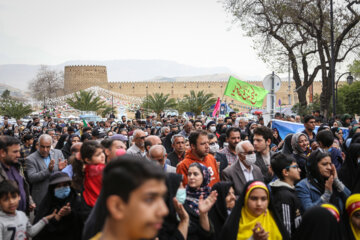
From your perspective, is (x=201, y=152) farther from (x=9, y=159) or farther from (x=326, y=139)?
(x=9, y=159)

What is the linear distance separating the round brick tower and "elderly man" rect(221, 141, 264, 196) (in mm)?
78841

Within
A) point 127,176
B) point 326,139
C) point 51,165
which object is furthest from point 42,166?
point 127,176

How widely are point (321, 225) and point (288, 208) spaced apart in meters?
0.89

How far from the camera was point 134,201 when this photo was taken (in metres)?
1.59

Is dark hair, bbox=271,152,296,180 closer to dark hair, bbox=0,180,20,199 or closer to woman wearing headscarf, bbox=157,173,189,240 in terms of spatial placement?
woman wearing headscarf, bbox=157,173,189,240

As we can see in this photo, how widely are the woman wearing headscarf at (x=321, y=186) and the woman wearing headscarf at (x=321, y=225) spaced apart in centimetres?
97

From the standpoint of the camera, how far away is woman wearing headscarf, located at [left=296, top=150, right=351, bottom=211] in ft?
12.7

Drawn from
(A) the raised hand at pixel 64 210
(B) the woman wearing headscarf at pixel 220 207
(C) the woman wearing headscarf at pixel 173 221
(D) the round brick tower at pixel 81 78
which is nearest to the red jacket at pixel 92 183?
(A) the raised hand at pixel 64 210

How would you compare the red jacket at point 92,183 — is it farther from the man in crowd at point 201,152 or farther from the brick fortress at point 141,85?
the brick fortress at point 141,85

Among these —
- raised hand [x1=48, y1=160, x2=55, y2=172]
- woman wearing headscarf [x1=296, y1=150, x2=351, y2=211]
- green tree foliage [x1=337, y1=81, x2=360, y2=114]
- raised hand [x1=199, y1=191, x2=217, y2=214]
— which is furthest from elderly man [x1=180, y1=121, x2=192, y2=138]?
green tree foliage [x1=337, y1=81, x2=360, y2=114]

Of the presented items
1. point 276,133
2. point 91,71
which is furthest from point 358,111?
point 91,71

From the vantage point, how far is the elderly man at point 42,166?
5594 mm

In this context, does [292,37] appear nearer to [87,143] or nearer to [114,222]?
[87,143]

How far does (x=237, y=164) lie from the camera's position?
4.83 metres
